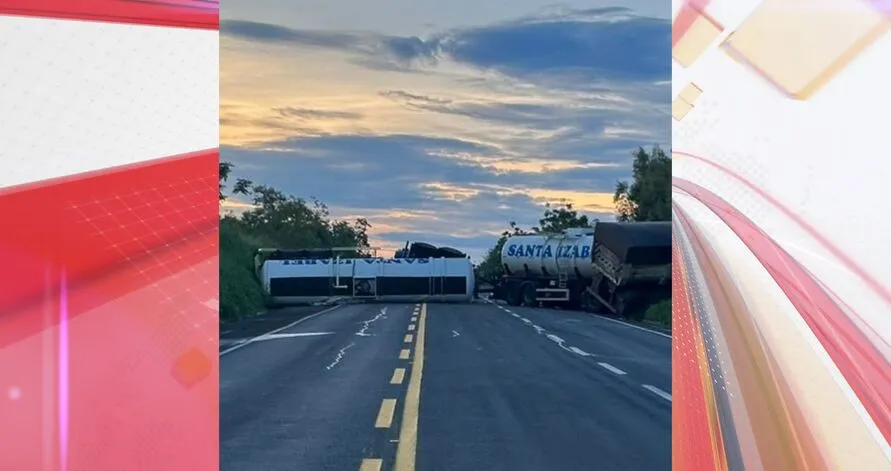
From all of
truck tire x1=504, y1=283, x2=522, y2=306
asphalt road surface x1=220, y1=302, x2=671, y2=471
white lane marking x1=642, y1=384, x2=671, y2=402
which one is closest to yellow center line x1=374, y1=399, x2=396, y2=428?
asphalt road surface x1=220, y1=302, x2=671, y2=471

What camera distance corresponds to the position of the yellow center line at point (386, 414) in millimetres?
5363

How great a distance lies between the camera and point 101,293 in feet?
6.02

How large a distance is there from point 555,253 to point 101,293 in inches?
743

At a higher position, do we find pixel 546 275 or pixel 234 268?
pixel 234 268

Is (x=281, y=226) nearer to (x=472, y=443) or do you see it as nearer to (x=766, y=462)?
(x=766, y=462)

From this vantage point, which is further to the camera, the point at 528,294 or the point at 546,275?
the point at 546,275

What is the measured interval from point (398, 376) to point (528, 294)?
1330 cm

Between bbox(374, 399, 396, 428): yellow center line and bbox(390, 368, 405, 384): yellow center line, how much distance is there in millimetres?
994

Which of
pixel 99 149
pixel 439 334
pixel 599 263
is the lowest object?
pixel 439 334

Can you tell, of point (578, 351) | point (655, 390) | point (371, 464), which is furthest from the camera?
point (578, 351)

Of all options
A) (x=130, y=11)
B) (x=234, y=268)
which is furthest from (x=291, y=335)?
(x=130, y=11)

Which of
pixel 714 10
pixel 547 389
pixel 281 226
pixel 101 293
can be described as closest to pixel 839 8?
pixel 714 10

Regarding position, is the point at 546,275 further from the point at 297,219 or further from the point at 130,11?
the point at 130,11

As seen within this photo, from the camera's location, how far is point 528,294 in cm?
2112
